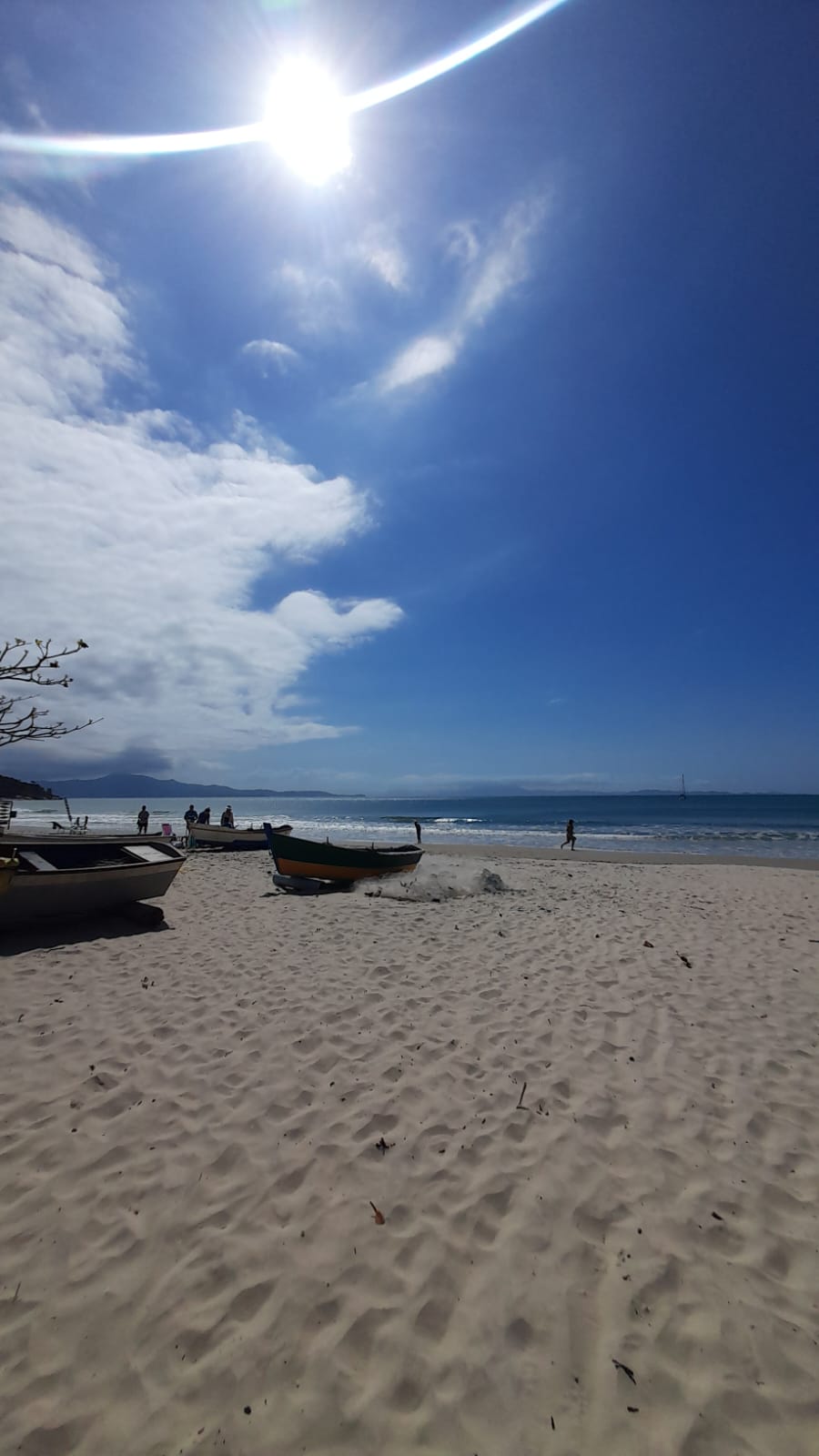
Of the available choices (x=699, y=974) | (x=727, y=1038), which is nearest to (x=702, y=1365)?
(x=727, y=1038)

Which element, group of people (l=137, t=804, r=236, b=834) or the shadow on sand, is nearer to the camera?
the shadow on sand

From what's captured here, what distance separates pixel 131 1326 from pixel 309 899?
10.2m

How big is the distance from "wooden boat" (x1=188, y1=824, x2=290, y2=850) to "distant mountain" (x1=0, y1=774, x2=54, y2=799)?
21.8 meters

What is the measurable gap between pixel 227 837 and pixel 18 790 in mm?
39150

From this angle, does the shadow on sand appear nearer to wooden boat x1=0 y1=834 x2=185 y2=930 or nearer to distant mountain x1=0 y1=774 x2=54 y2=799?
wooden boat x1=0 y1=834 x2=185 y2=930

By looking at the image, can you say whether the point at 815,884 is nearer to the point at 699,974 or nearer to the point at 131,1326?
the point at 699,974

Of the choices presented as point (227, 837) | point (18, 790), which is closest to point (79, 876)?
point (227, 837)

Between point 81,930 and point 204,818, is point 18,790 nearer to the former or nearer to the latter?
point 204,818

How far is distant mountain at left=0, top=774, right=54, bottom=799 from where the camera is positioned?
46156 mm

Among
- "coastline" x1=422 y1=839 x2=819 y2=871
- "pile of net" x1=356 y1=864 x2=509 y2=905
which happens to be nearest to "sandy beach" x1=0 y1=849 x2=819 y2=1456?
"pile of net" x1=356 y1=864 x2=509 y2=905

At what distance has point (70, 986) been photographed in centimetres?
652

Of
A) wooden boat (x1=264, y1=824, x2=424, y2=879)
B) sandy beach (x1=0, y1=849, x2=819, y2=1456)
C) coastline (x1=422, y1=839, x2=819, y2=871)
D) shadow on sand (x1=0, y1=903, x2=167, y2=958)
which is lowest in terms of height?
coastline (x1=422, y1=839, x2=819, y2=871)

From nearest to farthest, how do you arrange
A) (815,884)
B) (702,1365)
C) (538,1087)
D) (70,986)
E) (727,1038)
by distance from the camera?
1. (702,1365)
2. (538,1087)
3. (727,1038)
4. (70,986)
5. (815,884)

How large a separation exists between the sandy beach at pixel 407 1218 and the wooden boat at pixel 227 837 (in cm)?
2197
